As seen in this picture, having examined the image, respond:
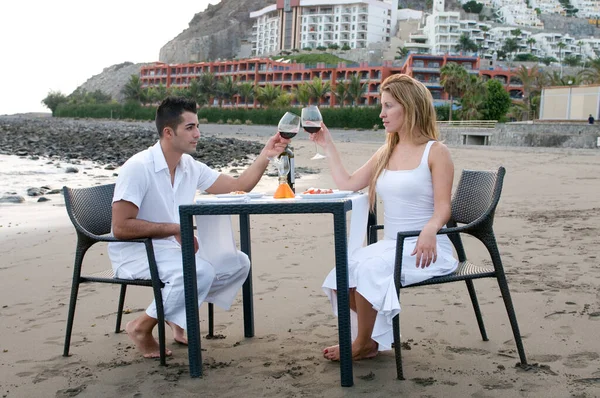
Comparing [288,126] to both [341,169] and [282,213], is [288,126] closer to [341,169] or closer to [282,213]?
[341,169]

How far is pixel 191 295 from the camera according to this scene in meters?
3.27

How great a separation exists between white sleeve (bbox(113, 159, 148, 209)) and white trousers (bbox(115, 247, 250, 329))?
0.28 meters

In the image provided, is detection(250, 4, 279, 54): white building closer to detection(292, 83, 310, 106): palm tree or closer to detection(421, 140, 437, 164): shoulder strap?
detection(292, 83, 310, 106): palm tree

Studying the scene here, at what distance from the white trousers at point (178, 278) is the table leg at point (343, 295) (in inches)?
27.0

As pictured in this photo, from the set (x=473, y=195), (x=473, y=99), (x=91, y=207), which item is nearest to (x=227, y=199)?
(x=91, y=207)

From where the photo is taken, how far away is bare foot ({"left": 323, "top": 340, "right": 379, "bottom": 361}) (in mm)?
3438

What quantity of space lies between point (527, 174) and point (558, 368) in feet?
40.7

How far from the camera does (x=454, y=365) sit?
3344 mm

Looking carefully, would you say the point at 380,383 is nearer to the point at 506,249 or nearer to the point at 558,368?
the point at 558,368

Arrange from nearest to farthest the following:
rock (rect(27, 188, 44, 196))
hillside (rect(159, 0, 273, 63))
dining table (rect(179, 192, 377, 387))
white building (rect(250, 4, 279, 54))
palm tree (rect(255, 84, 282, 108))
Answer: dining table (rect(179, 192, 377, 387)) < rock (rect(27, 188, 44, 196)) < palm tree (rect(255, 84, 282, 108)) < white building (rect(250, 4, 279, 54)) < hillside (rect(159, 0, 273, 63))

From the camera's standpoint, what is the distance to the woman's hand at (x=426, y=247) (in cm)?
327

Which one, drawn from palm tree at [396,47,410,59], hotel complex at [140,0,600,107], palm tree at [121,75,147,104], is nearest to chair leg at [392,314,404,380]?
hotel complex at [140,0,600,107]

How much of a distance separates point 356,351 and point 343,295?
0.46m

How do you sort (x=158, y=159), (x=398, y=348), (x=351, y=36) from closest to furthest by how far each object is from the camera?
1. (x=398, y=348)
2. (x=158, y=159)
3. (x=351, y=36)
